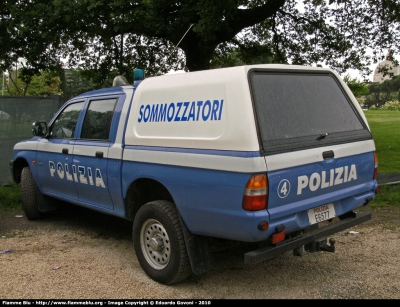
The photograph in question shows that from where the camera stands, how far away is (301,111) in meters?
3.82

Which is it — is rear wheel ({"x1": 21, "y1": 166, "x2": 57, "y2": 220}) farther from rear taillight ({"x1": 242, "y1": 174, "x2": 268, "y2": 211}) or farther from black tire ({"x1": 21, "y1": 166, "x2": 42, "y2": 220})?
rear taillight ({"x1": 242, "y1": 174, "x2": 268, "y2": 211})

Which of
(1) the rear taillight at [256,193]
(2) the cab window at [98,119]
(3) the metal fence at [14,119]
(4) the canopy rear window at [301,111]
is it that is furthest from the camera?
(3) the metal fence at [14,119]

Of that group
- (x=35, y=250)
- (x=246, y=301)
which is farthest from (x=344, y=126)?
→ (x=35, y=250)

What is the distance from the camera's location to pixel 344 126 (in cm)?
414

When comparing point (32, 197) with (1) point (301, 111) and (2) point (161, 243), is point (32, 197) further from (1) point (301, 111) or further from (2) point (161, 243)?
(1) point (301, 111)

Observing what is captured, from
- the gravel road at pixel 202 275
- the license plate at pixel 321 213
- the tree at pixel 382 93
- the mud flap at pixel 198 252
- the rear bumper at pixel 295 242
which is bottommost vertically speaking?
the gravel road at pixel 202 275

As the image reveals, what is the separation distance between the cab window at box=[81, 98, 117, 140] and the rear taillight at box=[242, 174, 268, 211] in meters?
2.05

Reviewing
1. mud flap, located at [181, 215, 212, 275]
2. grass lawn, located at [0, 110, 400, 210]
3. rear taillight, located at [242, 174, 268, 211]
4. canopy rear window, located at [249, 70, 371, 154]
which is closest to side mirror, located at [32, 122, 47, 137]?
grass lawn, located at [0, 110, 400, 210]

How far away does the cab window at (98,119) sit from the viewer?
477cm

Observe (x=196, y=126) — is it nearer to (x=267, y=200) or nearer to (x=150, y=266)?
(x=267, y=200)

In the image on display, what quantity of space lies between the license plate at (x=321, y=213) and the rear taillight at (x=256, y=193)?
62 cm

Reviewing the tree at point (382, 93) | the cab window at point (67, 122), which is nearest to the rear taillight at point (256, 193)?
the cab window at point (67, 122)

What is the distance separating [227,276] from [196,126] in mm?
1550

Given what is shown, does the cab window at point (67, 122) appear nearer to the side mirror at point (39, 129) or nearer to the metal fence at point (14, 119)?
the side mirror at point (39, 129)
